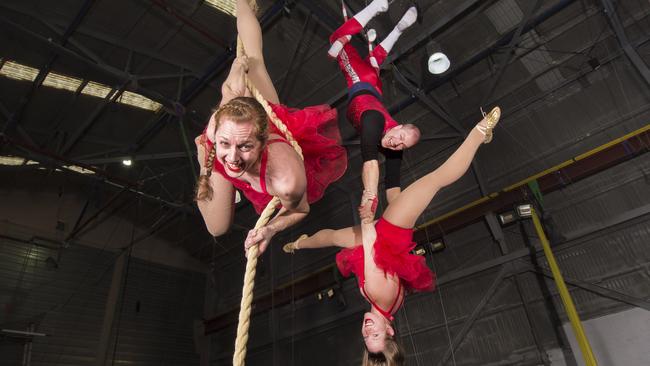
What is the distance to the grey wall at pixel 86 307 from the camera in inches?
297

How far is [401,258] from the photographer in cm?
288

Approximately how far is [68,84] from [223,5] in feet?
9.83

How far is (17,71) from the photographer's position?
639 cm

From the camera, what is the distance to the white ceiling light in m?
→ 4.86

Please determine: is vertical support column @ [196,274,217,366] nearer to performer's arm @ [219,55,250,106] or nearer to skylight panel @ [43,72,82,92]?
skylight panel @ [43,72,82,92]

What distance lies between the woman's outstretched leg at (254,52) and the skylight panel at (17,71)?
234 inches

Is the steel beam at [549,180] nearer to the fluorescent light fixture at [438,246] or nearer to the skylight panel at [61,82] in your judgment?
the fluorescent light fixture at [438,246]

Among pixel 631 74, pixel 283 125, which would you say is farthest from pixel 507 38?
pixel 283 125

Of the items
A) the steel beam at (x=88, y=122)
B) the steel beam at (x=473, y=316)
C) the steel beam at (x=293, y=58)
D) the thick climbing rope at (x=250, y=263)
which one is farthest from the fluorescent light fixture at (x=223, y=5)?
the steel beam at (x=473, y=316)

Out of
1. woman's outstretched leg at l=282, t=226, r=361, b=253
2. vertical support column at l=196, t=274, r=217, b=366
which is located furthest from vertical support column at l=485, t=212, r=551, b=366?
vertical support column at l=196, t=274, r=217, b=366

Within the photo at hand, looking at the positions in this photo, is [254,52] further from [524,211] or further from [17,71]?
[17,71]

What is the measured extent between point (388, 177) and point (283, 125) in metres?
2.09

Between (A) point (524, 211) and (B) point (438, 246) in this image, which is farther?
(B) point (438, 246)

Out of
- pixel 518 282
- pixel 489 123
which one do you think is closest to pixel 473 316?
pixel 518 282
